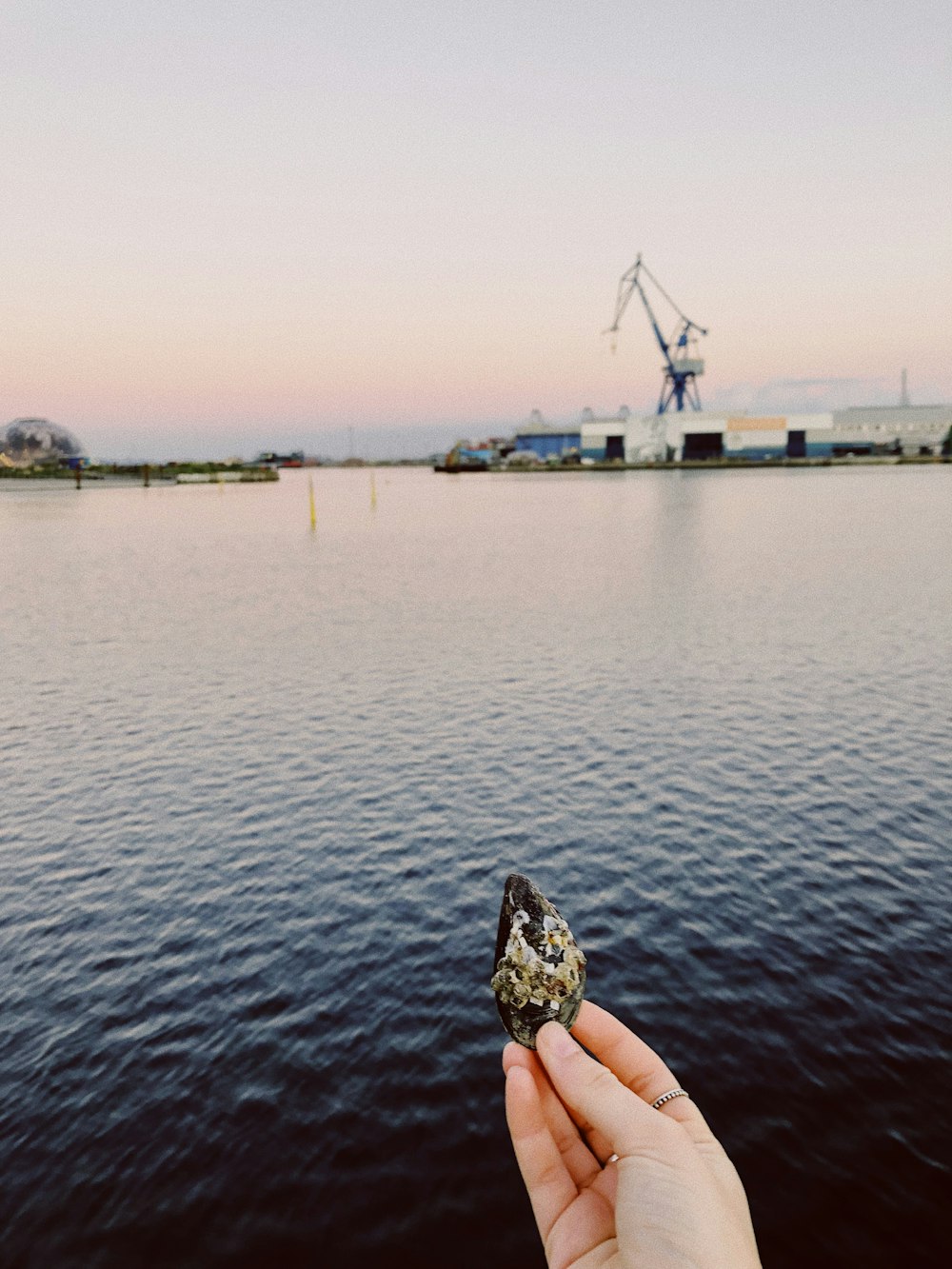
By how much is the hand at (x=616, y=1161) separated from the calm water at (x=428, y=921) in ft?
29.2

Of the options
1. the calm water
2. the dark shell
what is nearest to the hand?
the dark shell

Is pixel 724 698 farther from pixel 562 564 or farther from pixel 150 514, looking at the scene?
pixel 150 514

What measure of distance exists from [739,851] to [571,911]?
17.9ft

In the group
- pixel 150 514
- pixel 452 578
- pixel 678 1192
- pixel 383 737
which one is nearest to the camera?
pixel 678 1192

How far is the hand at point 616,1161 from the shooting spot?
3.42 metres

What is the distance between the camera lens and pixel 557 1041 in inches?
164

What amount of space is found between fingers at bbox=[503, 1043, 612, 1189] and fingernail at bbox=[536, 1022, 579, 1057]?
0.16 metres

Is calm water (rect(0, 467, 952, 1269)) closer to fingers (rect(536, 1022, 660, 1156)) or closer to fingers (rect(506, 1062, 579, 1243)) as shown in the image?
fingers (rect(506, 1062, 579, 1243))

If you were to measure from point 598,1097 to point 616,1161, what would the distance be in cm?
38

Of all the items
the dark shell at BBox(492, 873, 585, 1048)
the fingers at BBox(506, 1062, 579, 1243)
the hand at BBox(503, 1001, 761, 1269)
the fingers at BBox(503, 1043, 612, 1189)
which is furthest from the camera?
the dark shell at BBox(492, 873, 585, 1048)

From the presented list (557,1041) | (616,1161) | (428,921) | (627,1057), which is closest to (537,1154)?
(616,1161)

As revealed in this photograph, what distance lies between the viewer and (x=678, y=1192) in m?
3.49

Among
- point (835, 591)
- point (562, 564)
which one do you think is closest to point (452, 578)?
point (562, 564)

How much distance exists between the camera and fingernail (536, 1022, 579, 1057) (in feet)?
13.4
